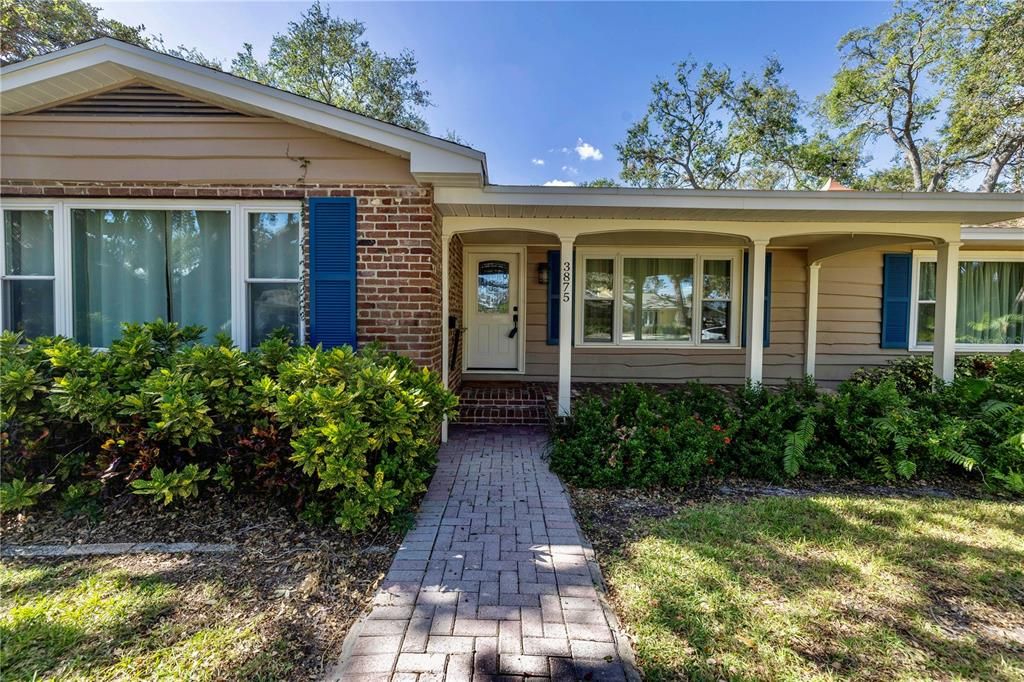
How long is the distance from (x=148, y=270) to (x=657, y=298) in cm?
618

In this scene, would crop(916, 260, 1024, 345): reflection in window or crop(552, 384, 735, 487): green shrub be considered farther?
crop(916, 260, 1024, 345): reflection in window

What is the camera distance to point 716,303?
6.79 metres

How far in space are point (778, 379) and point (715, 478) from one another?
3934mm

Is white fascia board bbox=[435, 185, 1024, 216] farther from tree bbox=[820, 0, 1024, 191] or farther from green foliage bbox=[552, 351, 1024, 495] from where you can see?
tree bbox=[820, 0, 1024, 191]

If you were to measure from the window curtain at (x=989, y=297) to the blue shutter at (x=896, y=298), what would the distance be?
956mm

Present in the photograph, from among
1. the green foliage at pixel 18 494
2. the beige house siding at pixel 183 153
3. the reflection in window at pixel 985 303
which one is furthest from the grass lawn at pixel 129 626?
the reflection in window at pixel 985 303

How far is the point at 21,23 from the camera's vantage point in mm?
9609

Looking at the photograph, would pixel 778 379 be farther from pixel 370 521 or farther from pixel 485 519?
pixel 370 521

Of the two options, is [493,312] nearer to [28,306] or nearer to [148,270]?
[148,270]

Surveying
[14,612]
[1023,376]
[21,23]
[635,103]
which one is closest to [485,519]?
[14,612]

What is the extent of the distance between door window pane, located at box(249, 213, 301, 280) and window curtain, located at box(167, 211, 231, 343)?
0.23m

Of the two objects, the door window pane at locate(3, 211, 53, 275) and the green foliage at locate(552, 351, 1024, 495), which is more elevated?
the door window pane at locate(3, 211, 53, 275)

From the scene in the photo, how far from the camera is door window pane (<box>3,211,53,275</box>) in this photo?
4070 millimetres

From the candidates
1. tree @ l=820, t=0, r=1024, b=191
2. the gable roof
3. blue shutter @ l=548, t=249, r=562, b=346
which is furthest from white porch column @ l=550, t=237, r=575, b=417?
tree @ l=820, t=0, r=1024, b=191
